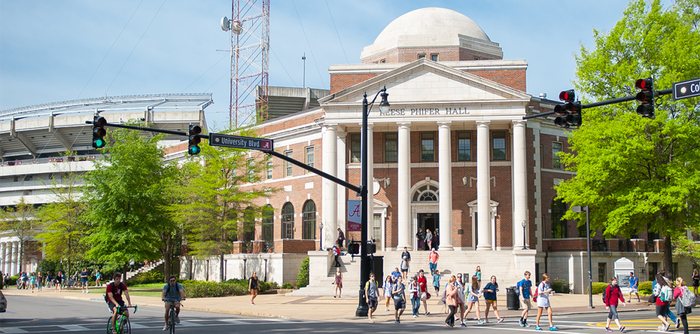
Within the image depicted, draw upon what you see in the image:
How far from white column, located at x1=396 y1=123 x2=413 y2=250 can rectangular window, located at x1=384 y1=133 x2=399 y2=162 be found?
4447mm

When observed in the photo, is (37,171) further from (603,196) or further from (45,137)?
(603,196)

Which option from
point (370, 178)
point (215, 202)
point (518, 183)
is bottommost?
point (215, 202)

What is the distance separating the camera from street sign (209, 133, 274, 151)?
69.4 feet

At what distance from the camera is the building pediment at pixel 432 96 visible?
41000 mm

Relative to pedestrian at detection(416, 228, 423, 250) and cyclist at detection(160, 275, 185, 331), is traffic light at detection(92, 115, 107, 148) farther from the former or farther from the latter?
pedestrian at detection(416, 228, 423, 250)

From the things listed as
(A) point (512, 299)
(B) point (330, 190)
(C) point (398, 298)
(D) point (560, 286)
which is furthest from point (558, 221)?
(C) point (398, 298)

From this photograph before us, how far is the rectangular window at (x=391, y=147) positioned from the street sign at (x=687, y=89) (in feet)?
101

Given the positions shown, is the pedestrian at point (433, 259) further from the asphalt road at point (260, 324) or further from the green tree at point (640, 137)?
the asphalt road at point (260, 324)

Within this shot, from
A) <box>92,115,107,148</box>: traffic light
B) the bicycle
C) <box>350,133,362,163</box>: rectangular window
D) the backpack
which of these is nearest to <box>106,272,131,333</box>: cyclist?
the bicycle

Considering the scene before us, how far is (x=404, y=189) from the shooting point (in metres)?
40.8

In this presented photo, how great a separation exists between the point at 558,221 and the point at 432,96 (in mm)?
14307

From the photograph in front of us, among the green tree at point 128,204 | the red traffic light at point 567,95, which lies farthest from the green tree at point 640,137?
the green tree at point 128,204

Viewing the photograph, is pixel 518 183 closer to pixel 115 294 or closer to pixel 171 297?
pixel 171 297

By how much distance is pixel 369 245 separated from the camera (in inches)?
977
